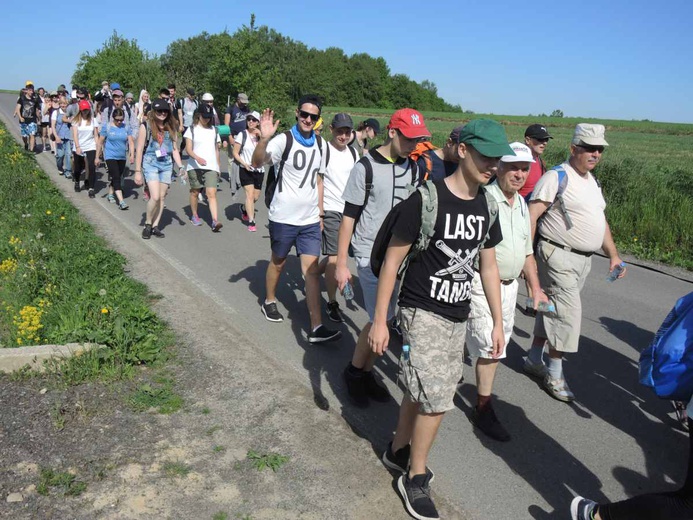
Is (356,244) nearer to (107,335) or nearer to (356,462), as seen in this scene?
(356,462)

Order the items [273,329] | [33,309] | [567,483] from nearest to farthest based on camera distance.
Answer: [567,483]
[33,309]
[273,329]

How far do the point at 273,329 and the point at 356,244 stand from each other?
169 centimetres

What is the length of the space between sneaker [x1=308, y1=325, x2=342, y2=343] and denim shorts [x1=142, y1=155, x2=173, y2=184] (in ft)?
15.5

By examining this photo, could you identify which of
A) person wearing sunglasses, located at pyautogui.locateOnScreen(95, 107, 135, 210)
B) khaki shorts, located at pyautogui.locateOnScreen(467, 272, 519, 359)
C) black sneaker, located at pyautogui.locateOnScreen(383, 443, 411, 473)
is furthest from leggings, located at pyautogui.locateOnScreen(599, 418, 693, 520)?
person wearing sunglasses, located at pyautogui.locateOnScreen(95, 107, 135, 210)

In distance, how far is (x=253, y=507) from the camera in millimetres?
3025

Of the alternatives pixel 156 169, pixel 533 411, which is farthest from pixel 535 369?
pixel 156 169

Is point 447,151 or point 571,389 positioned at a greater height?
point 447,151

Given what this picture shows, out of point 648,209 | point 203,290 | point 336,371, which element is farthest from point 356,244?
point 648,209

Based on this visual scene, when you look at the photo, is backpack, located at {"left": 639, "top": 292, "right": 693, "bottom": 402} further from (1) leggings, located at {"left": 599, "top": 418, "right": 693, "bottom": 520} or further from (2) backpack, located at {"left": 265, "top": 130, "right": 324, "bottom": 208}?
(2) backpack, located at {"left": 265, "top": 130, "right": 324, "bottom": 208}

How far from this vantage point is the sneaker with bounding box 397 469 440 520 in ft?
9.87

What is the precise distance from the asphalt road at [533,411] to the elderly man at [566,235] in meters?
0.40

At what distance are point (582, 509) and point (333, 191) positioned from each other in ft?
12.1

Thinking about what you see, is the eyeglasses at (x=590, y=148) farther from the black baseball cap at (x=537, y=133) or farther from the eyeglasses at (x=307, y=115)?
the eyeglasses at (x=307, y=115)

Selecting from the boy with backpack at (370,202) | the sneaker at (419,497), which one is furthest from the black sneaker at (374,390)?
the sneaker at (419,497)
